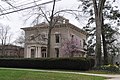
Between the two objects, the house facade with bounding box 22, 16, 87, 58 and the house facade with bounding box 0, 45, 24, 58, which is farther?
the house facade with bounding box 0, 45, 24, 58

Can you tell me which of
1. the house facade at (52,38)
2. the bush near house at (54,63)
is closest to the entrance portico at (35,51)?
the house facade at (52,38)

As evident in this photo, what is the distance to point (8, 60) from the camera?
113 feet

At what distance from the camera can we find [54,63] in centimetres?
2881

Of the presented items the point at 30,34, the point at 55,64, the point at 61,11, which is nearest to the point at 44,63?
the point at 55,64

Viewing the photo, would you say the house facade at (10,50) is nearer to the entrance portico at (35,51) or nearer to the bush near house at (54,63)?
the entrance portico at (35,51)

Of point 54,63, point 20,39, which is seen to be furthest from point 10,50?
point 54,63

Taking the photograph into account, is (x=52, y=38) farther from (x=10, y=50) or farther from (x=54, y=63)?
(x=10, y=50)

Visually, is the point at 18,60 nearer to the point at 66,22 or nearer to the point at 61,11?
the point at 61,11

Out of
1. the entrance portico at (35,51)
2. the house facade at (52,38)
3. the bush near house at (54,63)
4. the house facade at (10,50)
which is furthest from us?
the house facade at (10,50)

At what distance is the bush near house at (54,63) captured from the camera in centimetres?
2659

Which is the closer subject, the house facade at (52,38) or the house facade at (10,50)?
the house facade at (52,38)

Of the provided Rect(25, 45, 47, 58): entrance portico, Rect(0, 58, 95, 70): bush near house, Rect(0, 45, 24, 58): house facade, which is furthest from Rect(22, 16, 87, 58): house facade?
Rect(0, 45, 24, 58): house facade

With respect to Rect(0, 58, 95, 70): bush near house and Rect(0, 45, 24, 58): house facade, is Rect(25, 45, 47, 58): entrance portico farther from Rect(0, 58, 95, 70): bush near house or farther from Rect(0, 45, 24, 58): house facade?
Rect(0, 45, 24, 58): house facade

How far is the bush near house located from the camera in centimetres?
2659
